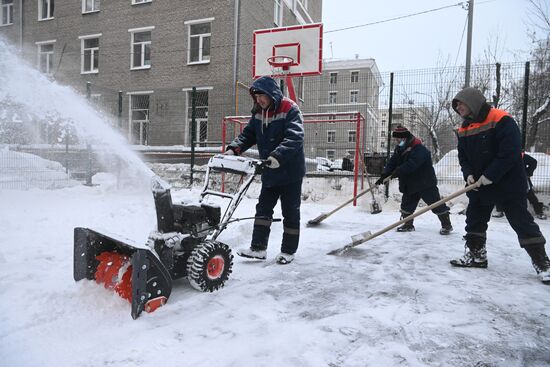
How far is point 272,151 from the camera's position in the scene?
3.81m

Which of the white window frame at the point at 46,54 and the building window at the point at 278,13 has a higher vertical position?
the building window at the point at 278,13

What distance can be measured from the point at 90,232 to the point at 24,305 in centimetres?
61

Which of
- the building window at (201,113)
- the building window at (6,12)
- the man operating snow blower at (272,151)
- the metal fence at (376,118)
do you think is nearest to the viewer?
the man operating snow blower at (272,151)

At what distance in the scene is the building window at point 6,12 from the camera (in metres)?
22.8

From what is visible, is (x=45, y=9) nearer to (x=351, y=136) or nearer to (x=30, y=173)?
(x=30, y=173)

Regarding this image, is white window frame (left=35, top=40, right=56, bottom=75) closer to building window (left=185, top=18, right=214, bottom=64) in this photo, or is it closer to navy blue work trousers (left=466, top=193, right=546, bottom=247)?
building window (left=185, top=18, right=214, bottom=64)

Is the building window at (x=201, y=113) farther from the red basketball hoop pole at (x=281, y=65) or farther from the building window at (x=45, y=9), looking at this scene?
the building window at (x=45, y=9)

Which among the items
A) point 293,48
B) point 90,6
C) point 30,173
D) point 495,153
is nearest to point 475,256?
point 495,153

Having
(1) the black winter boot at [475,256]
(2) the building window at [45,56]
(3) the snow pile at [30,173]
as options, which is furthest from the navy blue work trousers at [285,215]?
(2) the building window at [45,56]

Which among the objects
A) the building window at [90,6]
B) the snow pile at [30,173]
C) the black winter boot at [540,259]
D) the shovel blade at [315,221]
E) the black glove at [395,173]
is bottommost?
the shovel blade at [315,221]

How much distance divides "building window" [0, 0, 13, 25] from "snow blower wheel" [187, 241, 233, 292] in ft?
87.0

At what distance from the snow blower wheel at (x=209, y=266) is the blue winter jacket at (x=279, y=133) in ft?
3.51

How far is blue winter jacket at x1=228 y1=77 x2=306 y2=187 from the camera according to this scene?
3.76 meters

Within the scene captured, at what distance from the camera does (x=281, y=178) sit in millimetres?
3920
